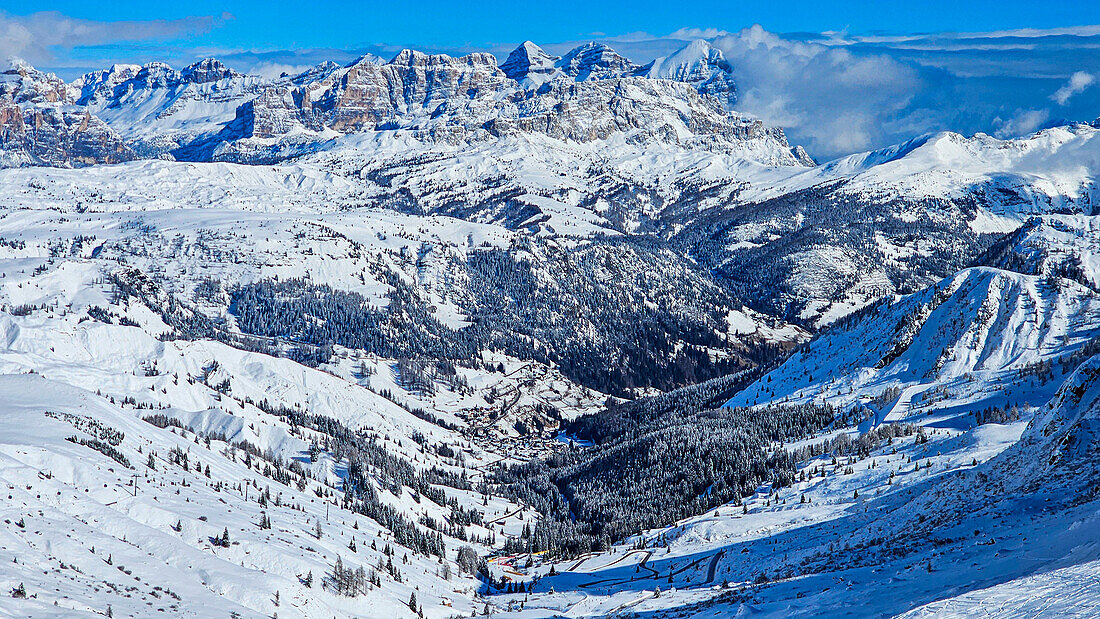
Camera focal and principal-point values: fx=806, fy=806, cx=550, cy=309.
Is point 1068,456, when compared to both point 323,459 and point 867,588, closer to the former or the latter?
point 867,588

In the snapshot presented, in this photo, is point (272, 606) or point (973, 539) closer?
point (973, 539)

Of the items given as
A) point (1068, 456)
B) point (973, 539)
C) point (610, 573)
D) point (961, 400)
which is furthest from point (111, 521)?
point (961, 400)

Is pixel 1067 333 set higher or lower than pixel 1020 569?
higher

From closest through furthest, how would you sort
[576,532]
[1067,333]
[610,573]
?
1. [610,573]
2. [576,532]
3. [1067,333]

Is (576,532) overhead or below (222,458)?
below

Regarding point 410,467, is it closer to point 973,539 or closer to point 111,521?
point 111,521

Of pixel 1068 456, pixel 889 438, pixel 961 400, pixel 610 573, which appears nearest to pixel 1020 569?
pixel 1068 456

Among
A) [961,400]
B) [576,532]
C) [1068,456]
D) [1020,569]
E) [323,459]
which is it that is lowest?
[1020,569]

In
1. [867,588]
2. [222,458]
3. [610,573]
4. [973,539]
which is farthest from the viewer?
[222,458]

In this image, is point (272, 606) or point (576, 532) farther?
point (576, 532)
